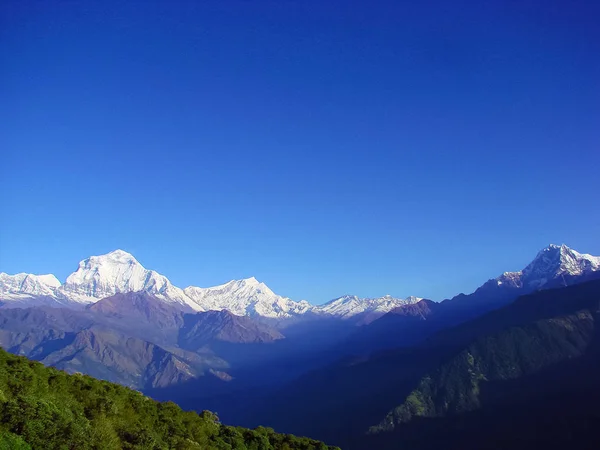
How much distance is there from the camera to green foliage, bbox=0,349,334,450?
53.9 m

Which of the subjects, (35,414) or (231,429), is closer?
(35,414)

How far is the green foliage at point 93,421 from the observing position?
5391 cm

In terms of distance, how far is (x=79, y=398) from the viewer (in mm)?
74250

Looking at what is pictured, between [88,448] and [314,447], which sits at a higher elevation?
[88,448]

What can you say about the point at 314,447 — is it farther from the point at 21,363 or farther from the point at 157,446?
the point at 21,363

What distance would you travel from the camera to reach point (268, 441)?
316 ft

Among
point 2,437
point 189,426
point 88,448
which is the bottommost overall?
point 189,426

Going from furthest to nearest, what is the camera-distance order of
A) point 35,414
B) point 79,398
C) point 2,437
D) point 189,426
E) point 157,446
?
point 189,426 < point 79,398 < point 157,446 < point 35,414 < point 2,437

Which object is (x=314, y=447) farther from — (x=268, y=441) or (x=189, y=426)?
(x=189, y=426)

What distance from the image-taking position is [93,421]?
212ft

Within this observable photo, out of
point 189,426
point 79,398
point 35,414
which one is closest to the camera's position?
point 35,414

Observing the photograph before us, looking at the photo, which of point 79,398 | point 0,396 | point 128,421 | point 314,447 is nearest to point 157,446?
point 128,421

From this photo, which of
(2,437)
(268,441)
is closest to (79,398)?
(2,437)

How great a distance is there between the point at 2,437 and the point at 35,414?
6.80m
